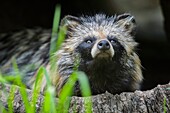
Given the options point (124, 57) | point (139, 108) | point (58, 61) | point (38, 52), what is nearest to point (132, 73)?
point (124, 57)

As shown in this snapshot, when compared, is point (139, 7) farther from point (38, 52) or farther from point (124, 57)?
point (124, 57)

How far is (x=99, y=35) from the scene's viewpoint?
5148mm

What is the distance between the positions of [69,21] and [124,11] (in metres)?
2.85

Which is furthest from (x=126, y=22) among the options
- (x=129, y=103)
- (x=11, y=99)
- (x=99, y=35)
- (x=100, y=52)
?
(x=11, y=99)

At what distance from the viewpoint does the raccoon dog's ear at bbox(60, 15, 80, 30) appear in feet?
18.2

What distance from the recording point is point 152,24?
8375mm

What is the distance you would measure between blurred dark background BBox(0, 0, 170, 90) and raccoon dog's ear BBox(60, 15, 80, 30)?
243 centimetres

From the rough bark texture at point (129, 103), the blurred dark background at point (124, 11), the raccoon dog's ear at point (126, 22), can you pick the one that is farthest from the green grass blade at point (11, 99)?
the blurred dark background at point (124, 11)

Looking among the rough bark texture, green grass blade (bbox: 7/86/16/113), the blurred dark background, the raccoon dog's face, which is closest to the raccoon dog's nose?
the raccoon dog's face

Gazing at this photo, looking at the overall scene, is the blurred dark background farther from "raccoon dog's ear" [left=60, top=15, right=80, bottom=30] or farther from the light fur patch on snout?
the light fur patch on snout

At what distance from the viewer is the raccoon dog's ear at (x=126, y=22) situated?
560cm

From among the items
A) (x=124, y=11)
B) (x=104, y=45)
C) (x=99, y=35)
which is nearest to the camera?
(x=104, y=45)

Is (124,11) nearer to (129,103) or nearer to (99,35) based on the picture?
(99,35)

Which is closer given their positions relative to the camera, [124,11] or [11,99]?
[11,99]
